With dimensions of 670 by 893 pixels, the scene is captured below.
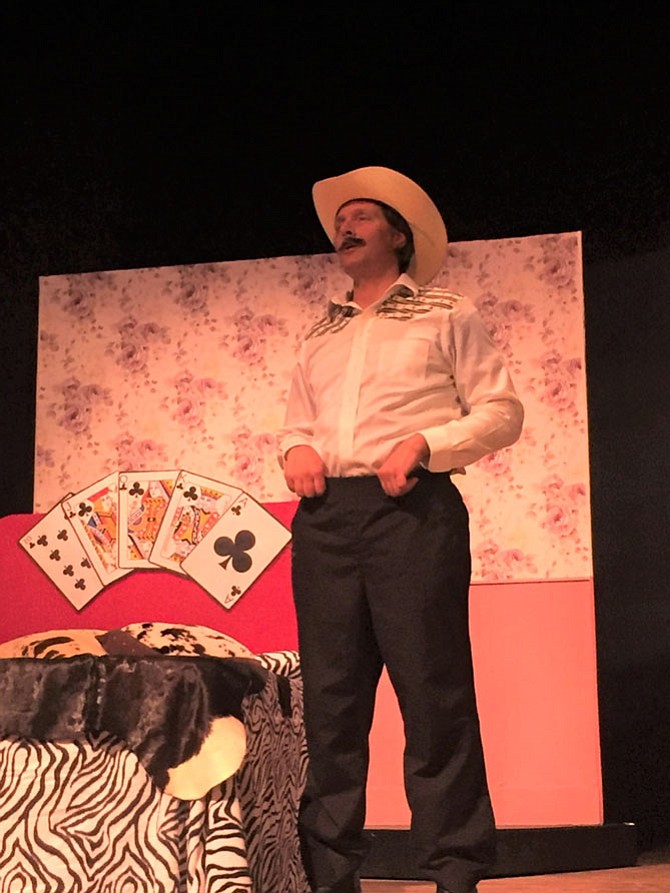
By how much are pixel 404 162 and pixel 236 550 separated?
1455 mm

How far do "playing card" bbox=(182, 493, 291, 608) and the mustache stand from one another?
4.82 ft

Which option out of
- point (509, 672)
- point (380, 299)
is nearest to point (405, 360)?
point (380, 299)

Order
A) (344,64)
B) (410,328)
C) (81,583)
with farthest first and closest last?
1. (344,64)
2. (81,583)
3. (410,328)


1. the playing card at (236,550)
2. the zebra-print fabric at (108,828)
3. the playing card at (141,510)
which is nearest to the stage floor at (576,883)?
the playing card at (236,550)

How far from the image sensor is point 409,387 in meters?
2.29

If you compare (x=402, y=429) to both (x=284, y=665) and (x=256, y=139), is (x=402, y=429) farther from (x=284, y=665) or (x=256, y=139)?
(x=256, y=139)

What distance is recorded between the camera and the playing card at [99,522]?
3.90m

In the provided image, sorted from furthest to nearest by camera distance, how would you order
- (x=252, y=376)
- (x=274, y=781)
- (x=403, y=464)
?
(x=252, y=376), (x=274, y=781), (x=403, y=464)

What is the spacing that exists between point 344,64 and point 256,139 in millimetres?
397

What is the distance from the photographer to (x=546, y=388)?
410 centimetres

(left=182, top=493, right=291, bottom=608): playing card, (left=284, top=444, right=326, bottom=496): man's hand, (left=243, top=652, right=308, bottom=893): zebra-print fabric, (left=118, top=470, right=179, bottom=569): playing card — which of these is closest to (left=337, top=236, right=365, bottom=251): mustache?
(left=284, top=444, right=326, bottom=496): man's hand

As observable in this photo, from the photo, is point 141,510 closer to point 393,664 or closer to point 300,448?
point 300,448

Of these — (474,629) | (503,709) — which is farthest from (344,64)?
(503,709)

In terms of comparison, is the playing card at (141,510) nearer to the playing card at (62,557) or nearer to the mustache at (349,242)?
the playing card at (62,557)
